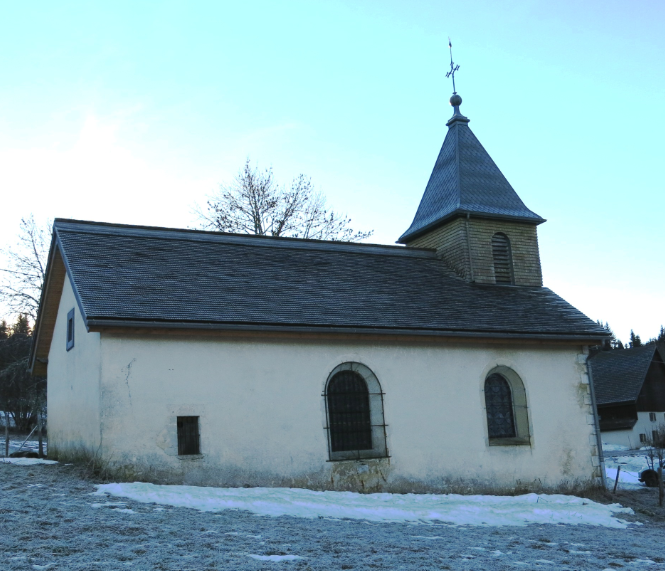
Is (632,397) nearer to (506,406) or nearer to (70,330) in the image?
(506,406)

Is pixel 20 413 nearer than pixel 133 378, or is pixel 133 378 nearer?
pixel 133 378

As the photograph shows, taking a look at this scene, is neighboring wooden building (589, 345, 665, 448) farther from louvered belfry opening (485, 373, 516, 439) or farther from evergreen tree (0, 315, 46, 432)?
evergreen tree (0, 315, 46, 432)

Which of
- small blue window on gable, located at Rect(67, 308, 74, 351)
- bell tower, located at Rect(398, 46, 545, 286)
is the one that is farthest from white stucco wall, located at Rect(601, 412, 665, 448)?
small blue window on gable, located at Rect(67, 308, 74, 351)

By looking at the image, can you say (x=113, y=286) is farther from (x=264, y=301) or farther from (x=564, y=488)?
(x=564, y=488)

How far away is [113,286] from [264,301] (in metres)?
3.08

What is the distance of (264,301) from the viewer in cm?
Answer: 1537

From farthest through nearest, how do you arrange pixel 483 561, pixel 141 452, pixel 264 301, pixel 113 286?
1. pixel 264 301
2. pixel 113 286
3. pixel 141 452
4. pixel 483 561

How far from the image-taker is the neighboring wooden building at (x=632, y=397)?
36.7m

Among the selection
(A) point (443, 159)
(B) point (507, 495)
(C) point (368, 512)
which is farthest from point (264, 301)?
(A) point (443, 159)

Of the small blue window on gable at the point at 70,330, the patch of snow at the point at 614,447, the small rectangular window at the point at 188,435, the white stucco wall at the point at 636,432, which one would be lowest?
the patch of snow at the point at 614,447

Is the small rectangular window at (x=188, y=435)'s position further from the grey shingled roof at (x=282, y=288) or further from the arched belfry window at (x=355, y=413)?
the arched belfry window at (x=355, y=413)

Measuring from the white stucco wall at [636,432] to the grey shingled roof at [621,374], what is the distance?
4.27ft

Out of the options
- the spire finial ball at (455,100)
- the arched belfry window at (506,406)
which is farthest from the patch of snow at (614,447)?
the arched belfry window at (506,406)

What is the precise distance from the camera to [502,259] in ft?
68.9
